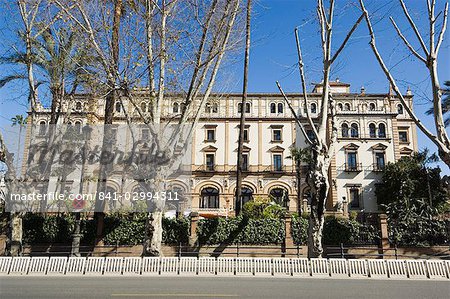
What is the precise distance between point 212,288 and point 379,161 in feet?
115

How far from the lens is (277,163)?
133ft

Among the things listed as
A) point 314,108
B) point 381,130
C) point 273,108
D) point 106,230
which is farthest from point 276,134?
point 106,230

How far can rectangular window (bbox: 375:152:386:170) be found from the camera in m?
39.1

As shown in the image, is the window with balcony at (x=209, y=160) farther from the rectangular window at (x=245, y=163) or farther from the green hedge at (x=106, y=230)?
the green hedge at (x=106, y=230)

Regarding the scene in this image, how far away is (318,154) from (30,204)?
1448 cm

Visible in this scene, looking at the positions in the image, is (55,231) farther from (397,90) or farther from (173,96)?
(397,90)

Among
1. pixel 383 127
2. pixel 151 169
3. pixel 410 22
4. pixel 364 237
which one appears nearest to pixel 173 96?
pixel 151 169

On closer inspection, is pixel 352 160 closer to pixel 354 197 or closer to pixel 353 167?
pixel 353 167

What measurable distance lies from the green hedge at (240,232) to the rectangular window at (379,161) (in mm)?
24525

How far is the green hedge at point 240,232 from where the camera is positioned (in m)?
18.7

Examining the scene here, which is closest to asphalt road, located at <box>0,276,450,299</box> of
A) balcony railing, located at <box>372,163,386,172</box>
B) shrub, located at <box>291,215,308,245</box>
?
shrub, located at <box>291,215,308,245</box>

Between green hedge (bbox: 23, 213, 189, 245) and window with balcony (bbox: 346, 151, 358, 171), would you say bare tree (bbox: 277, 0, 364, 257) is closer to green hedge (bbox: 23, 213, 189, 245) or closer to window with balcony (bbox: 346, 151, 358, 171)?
green hedge (bbox: 23, 213, 189, 245)

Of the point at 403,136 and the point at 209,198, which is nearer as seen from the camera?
the point at 209,198

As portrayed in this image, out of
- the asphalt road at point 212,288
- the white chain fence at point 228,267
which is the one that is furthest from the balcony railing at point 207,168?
the asphalt road at point 212,288
